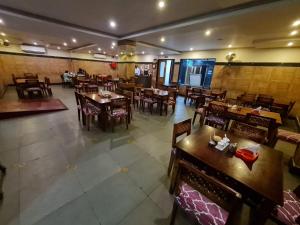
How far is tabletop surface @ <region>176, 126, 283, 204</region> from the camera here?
1.03 metres

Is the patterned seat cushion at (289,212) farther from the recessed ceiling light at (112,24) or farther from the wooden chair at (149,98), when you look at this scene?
the recessed ceiling light at (112,24)

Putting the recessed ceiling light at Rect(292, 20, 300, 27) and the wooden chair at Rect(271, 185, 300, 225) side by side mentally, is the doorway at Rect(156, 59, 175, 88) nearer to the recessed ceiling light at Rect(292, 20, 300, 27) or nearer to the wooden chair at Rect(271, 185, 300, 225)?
the recessed ceiling light at Rect(292, 20, 300, 27)

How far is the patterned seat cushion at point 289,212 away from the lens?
110 cm

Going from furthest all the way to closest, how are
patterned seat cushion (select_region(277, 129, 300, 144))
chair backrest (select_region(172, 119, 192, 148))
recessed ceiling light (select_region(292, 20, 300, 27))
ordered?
recessed ceiling light (select_region(292, 20, 300, 27))
patterned seat cushion (select_region(277, 129, 300, 144))
chair backrest (select_region(172, 119, 192, 148))

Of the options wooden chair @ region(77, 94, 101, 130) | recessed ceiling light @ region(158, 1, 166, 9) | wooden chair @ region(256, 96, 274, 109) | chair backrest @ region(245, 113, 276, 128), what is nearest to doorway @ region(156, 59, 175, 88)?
wooden chair @ region(256, 96, 274, 109)

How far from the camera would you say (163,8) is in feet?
9.63

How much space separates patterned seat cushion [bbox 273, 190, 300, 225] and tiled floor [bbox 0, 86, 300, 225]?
55cm

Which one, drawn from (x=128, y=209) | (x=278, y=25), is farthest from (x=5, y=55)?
(x=278, y=25)

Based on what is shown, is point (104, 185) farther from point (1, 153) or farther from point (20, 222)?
point (1, 153)

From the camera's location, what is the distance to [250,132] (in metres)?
2.15

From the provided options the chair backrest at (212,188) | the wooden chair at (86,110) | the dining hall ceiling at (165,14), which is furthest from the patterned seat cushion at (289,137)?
the wooden chair at (86,110)

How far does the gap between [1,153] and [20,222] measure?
170 centimetres

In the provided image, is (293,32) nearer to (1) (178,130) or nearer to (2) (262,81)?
(2) (262,81)

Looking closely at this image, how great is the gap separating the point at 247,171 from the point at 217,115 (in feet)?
8.12
